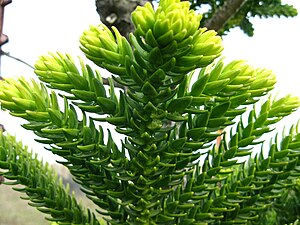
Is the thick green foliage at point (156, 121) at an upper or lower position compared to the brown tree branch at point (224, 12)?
lower

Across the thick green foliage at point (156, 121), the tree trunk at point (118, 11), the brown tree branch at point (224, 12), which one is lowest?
the thick green foliage at point (156, 121)

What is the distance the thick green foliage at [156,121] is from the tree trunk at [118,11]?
468mm

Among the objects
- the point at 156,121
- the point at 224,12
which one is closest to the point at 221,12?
the point at 224,12

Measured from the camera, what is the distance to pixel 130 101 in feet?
1.25

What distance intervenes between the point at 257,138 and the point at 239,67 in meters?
0.08

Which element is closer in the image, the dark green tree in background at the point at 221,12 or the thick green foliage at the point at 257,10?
the dark green tree in background at the point at 221,12

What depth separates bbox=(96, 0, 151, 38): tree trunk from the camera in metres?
0.87

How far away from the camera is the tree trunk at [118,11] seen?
87 cm

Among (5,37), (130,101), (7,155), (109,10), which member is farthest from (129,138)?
(5,37)

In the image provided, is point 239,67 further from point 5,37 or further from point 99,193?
point 5,37

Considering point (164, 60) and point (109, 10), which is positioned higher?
point (109, 10)

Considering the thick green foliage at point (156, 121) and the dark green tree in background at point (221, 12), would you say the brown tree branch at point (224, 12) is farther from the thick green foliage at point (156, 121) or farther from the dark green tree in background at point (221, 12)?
the thick green foliage at point (156, 121)

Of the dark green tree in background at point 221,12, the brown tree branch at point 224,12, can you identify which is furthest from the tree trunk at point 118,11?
the brown tree branch at point 224,12

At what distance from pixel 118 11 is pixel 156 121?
530mm
